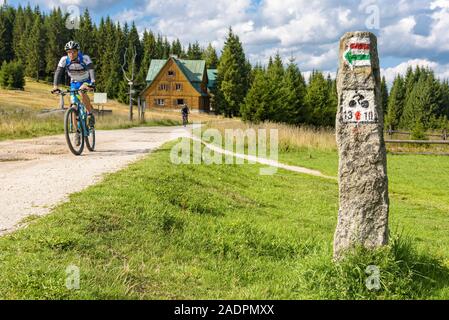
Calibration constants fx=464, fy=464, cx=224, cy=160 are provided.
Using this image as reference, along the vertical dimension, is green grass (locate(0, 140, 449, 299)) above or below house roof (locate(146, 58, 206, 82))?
below

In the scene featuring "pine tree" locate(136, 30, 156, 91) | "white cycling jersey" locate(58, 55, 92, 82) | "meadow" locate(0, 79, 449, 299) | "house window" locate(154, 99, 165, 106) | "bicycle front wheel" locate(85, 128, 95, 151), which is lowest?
"meadow" locate(0, 79, 449, 299)

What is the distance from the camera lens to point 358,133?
5.57 m

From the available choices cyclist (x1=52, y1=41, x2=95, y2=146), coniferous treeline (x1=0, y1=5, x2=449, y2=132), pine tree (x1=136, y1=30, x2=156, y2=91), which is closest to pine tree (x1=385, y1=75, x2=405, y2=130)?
coniferous treeline (x1=0, y1=5, x2=449, y2=132)

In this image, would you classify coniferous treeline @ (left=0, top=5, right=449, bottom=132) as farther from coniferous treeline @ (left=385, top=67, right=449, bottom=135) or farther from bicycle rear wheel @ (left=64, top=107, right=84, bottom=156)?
bicycle rear wheel @ (left=64, top=107, right=84, bottom=156)

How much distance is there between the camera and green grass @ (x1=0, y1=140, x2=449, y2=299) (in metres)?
4.51

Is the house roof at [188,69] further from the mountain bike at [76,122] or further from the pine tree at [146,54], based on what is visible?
the mountain bike at [76,122]

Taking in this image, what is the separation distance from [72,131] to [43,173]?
2537 millimetres

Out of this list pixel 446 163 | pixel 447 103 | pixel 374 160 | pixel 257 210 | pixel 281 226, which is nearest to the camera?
pixel 374 160

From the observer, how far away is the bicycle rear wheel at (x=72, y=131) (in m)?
10.9

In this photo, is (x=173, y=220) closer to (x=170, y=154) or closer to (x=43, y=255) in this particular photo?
(x=43, y=255)

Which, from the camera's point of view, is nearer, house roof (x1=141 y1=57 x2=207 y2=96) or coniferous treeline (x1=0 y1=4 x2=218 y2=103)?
house roof (x1=141 y1=57 x2=207 y2=96)

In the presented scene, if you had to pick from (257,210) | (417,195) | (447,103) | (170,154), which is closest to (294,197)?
(257,210)

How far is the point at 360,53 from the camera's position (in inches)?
219

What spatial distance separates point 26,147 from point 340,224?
10.4m
